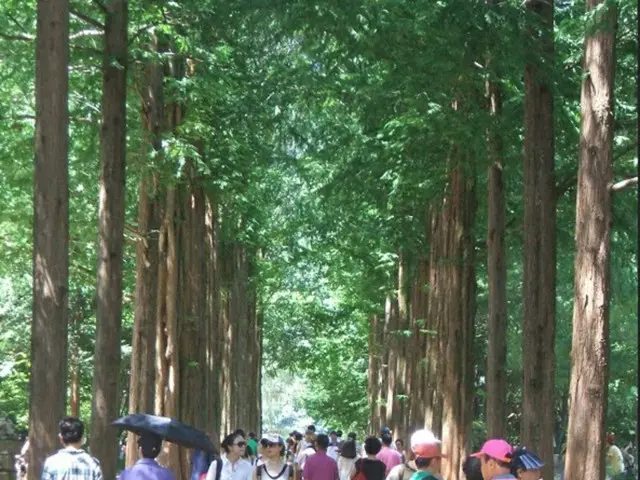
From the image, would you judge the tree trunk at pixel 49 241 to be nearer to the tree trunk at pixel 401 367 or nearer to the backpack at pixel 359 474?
the backpack at pixel 359 474

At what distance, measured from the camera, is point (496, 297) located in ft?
74.0

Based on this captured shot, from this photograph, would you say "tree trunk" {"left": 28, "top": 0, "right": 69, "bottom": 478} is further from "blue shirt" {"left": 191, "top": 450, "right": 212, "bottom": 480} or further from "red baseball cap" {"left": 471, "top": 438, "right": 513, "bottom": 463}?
"red baseball cap" {"left": 471, "top": 438, "right": 513, "bottom": 463}

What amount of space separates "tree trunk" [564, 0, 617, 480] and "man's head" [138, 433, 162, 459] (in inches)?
231

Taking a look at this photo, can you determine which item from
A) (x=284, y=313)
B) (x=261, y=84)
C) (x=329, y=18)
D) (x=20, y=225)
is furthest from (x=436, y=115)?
(x=284, y=313)

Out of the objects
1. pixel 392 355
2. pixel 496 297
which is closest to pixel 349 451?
pixel 496 297

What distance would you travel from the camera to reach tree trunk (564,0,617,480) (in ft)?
46.5

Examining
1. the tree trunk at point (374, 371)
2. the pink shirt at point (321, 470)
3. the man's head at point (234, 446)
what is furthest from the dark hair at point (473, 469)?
the tree trunk at point (374, 371)

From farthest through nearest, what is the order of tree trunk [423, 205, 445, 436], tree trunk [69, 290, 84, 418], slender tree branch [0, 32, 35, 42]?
tree trunk [69, 290, 84, 418]
tree trunk [423, 205, 445, 436]
slender tree branch [0, 32, 35, 42]

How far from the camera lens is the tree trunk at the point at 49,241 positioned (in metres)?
12.3

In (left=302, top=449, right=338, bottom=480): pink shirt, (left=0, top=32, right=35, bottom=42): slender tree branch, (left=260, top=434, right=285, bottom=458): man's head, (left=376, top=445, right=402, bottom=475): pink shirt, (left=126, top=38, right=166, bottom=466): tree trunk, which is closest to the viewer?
(left=260, top=434, right=285, bottom=458): man's head

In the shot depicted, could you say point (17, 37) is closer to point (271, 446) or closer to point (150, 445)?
point (271, 446)

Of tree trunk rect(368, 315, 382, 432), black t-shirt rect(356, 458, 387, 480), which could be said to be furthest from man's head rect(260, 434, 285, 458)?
tree trunk rect(368, 315, 382, 432)

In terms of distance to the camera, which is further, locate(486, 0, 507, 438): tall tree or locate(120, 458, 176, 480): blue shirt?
locate(486, 0, 507, 438): tall tree

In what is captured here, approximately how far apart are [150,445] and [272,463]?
4.17 meters
